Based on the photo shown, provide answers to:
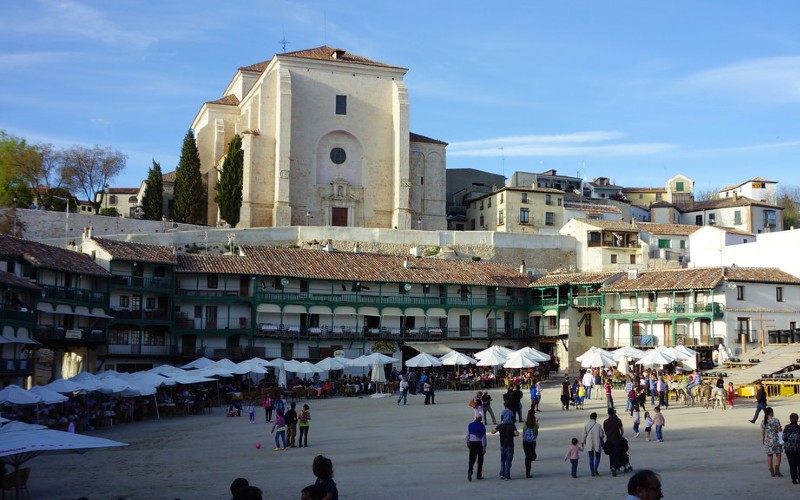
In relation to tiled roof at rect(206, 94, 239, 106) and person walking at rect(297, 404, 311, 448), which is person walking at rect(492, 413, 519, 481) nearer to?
person walking at rect(297, 404, 311, 448)

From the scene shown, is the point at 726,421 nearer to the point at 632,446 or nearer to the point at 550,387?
the point at 632,446

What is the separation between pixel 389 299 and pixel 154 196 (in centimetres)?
2600

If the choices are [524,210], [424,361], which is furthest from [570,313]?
[524,210]

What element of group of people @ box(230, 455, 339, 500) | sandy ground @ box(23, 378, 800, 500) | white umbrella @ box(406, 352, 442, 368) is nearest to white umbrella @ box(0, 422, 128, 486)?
sandy ground @ box(23, 378, 800, 500)

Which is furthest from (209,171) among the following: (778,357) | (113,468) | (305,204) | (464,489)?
(464,489)

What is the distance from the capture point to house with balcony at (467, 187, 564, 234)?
74.6 m

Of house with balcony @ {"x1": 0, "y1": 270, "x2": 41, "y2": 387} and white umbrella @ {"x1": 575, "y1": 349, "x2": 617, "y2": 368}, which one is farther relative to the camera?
white umbrella @ {"x1": 575, "y1": 349, "x2": 617, "y2": 368}

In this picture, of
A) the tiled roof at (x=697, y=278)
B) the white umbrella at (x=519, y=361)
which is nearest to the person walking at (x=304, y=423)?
the white umbrella at (x=519, y=361)

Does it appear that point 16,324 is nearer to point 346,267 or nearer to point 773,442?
point 346,267

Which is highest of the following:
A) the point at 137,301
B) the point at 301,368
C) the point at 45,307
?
the point at 137,301

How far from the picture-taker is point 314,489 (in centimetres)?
891

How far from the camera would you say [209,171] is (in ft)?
252

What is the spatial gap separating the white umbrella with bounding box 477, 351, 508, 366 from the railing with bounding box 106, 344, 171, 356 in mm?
18289

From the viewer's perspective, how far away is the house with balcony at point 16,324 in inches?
1432
